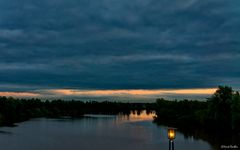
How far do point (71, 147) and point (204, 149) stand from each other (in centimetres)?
2201

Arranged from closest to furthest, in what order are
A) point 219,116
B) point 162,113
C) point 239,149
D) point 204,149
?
point 239,149 < point 204,149 < point 219,116 < point 162,113

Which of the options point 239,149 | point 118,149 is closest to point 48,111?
point 118,149

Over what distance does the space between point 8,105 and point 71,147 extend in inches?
2815

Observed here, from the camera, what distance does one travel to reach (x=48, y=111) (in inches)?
6309

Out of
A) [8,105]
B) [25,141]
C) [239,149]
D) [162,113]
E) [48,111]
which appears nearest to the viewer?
[239,149]

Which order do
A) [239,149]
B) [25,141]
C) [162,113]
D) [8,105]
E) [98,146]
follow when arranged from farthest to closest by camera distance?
1. [162,113]
2. [8,105]
3. [25,141]
4. [98,146]
5. [239,149]

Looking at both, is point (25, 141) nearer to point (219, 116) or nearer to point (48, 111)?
point (219, 116)

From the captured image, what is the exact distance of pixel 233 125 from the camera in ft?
207

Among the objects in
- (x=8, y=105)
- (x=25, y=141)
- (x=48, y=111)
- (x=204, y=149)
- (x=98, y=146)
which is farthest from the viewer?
(x=48, y=111)

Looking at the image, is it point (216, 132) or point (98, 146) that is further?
point (216, 132)

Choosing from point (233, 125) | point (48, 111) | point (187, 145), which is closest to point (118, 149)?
point (187, 145)

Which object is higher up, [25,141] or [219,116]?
[219,116]

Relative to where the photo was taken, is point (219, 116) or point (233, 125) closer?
point (233, 125)

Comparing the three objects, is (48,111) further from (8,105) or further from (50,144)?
(50,144)
